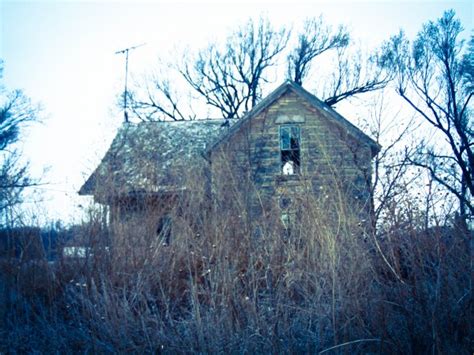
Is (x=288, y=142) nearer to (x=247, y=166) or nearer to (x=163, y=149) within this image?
(x=163, y=149)

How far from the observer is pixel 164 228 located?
23.0 feet

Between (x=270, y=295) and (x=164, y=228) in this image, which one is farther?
(x=164, y=228)

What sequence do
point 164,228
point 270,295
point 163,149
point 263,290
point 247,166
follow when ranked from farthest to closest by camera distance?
1. point 163,149
2. point 247,166
3. point 164,228
4. point 263,290
5. point 270,295

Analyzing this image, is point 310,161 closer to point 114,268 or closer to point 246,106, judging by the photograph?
point 114,268

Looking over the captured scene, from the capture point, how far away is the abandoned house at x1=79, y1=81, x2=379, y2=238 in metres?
6.95

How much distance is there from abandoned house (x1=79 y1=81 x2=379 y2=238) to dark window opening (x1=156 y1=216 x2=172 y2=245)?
0.12ft

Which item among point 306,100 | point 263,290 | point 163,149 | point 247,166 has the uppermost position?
point 306,100

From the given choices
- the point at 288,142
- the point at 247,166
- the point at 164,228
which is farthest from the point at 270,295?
the point at 288,142

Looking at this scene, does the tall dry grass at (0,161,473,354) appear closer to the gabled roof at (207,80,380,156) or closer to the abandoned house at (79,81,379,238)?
the abandoned house at (79,81,379,238)

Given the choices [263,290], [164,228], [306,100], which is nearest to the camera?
[263,290]

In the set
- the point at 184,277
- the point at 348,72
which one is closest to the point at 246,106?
the point at 348,72

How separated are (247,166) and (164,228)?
1.75m

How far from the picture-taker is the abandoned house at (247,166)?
6.95 m

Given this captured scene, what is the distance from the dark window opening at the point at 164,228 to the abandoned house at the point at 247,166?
0.04 metres
